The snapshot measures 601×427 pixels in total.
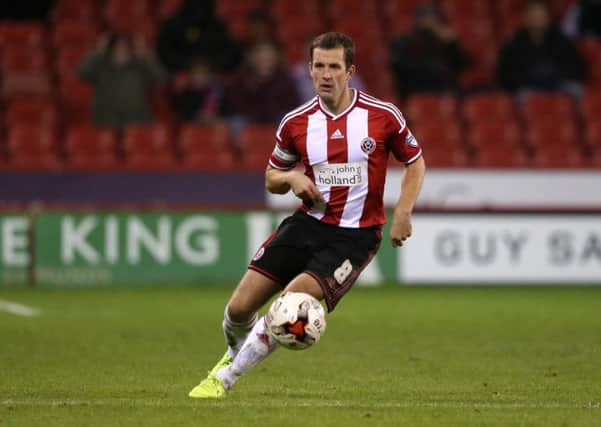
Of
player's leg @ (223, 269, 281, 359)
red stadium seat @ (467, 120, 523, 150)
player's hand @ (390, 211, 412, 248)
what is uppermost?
player's hand @ (390, 211, 412, 248)

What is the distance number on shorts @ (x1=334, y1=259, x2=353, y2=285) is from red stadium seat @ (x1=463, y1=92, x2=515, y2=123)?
35.9ft

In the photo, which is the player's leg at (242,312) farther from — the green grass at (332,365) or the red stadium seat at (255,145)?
the red stadium seat at (255,145)

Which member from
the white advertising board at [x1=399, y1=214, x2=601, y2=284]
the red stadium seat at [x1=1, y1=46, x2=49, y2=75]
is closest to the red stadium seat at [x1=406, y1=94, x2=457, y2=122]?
the white advertising board at [x1=399, y1=214, x2=601, y2=284]

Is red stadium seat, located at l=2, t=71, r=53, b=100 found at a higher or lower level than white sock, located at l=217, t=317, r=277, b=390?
lower

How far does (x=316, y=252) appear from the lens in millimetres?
6852

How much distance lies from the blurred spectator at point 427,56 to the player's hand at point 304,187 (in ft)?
35.7

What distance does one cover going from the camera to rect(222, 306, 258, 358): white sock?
277 inches

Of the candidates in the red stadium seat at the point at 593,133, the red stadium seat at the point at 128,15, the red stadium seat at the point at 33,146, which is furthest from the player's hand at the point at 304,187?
the red stadium seat at the point at 128,15

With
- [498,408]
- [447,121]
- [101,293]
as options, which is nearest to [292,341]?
[498,408]

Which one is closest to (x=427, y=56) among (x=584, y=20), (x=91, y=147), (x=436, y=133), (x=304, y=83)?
(x=436, y=133)

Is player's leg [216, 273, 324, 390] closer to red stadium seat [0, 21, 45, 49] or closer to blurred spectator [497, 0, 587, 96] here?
blurred spectator [497, 0, 587, 96]

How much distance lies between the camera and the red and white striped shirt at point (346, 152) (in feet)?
22.7

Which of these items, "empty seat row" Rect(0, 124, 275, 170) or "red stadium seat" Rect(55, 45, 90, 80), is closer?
"empty seat row" Rect(0, 124, 275, 170)

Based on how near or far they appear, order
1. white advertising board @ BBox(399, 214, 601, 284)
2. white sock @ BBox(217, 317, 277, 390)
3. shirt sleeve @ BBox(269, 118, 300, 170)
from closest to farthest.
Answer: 1. white sock @ BBox(217, 317, 277, 390)
2. shirt sleeve @ BBox(269, 118, 300, 170)
3. white advertising board @ BBox(399, 214, 601, 284)
